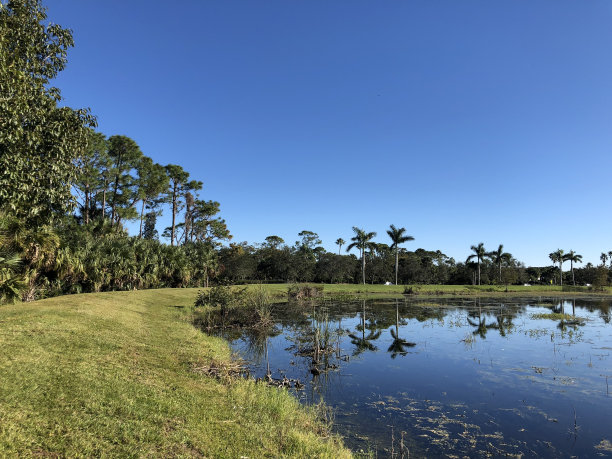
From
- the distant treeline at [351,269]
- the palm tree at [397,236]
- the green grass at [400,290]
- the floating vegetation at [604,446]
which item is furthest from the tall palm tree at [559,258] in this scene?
the floating vegetation at [604,446]

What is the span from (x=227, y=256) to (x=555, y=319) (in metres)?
56.9

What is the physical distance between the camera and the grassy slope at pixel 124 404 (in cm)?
532

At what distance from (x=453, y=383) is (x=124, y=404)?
11070mm

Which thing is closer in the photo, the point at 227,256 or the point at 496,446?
the point at 496,446

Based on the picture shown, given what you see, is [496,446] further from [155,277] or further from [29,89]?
[155,277]

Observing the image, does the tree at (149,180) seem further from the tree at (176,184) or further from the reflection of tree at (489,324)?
the reflection of tree at (489,324)

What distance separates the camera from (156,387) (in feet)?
26.1

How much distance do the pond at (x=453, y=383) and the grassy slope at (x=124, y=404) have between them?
79.4 inches

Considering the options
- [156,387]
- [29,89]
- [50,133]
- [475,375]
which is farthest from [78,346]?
[475,375]

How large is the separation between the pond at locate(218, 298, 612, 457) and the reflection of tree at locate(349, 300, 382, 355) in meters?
0.07

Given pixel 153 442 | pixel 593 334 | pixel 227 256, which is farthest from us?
pixel 227 256

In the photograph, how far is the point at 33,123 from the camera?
9.24 m

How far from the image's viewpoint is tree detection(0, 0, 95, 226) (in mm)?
8055

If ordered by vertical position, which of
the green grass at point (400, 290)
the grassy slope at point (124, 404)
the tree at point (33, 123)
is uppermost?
the tree at point (33, 123)
